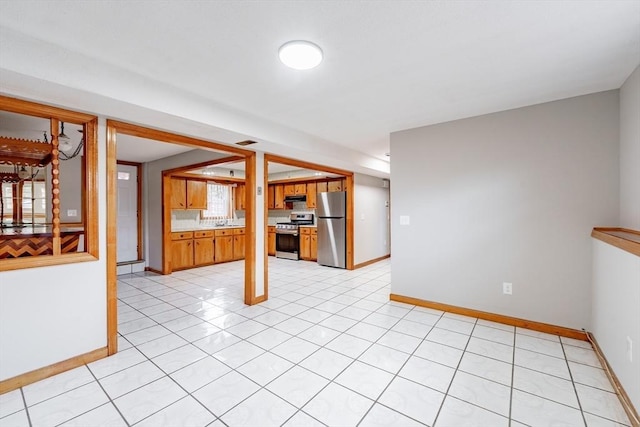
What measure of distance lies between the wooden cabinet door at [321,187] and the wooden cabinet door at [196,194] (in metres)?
2.74

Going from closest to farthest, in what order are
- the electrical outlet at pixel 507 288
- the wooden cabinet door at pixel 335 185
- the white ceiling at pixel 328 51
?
the white ceiling at pixel 328 51
the electrical outlet at pixel 507 288
the wooden cabinet door at pixel 335 185

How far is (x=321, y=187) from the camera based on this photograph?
6938 millimetres

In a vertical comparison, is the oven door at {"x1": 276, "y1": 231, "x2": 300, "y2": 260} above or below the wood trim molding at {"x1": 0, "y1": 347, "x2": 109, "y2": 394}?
above

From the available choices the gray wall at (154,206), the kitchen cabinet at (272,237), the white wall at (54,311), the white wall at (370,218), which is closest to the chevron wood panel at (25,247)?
the white wall at (54,311)

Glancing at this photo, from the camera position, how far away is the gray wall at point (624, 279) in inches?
67.1

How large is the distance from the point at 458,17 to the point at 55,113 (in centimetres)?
296

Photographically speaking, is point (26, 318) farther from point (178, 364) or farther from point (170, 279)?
point (170, 279)

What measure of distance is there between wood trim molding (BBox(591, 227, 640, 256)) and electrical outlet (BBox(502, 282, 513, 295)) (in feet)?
2.90

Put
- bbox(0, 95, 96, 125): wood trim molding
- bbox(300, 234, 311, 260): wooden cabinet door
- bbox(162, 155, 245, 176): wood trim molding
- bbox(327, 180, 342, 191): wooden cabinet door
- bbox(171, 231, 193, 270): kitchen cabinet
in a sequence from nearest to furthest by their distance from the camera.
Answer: bbox(0, 95, 96, 125): wood trim molding → bbox(162, 155, 245, 176): wood trim molding → bbox(171, 231, 193, 270): kitchen cabinet → bbox(327, 180, 342, 191): wooden cabinet door → bbox(300, 234, 311, 260): wooden cabinet door

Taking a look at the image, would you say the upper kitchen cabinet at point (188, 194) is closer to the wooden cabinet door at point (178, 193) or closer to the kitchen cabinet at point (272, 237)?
the wooden cabinet door at point (178, 193)

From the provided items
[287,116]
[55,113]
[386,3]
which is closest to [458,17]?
[386,3]

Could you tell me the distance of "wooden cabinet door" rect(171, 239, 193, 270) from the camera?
18.7 feet

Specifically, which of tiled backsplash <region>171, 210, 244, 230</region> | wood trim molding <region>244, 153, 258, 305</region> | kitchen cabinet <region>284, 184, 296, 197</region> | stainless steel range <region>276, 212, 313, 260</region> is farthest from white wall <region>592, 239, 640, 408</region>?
tiled backsplash <region>171, 210, 244, 230</region>

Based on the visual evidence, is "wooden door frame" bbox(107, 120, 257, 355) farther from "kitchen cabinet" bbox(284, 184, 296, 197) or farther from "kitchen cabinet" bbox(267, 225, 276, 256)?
"kitchen cabinet" bbox(267, 225, 276, 256)
